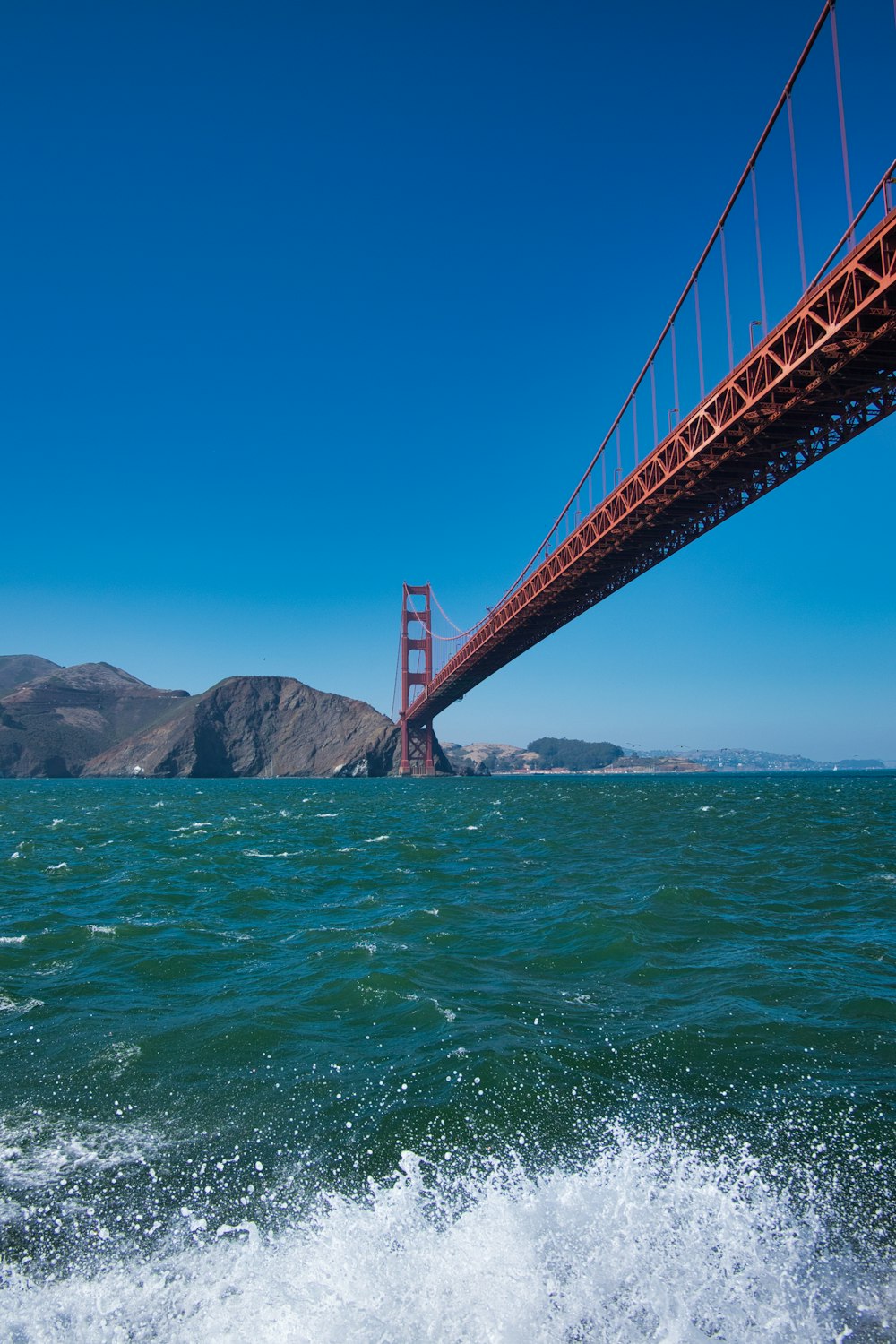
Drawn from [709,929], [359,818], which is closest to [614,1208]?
[709,929]

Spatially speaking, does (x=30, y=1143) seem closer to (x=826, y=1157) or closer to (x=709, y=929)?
(x=826, y=1157)

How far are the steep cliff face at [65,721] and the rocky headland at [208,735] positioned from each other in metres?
0.16

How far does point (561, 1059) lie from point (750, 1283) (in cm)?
212

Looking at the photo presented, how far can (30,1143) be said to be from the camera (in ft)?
13.3

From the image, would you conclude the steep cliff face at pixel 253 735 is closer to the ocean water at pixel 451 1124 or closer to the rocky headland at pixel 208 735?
the rocky headland at pixel 208 735

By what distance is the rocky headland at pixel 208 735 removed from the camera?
109938mm

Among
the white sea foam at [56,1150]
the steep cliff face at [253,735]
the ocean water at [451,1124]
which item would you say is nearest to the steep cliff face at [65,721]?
the steep cliff face at [253,735]

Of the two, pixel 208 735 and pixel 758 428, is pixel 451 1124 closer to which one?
pixel 758 428

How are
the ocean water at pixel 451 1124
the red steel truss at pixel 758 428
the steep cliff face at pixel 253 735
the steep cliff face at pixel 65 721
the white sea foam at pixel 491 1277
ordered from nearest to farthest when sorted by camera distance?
1. the white sea foam at pixel 491 1277
2. the ocean water at pixel 451 1124
3. the red steel truss at pixel 758 428
4. the steep cliff face at pixel 253 735
5. the steep cliff face at pixel 65 721

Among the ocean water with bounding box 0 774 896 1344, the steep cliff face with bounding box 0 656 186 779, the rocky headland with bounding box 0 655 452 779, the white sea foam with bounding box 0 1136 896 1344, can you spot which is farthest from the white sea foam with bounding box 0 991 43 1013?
the steep cliff face with bounding box 0 656 186 779

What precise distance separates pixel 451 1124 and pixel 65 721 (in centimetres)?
13876

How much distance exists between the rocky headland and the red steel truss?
2664 inches

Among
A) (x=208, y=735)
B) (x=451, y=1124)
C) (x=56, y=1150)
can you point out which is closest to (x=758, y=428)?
(x=451, y=1124)

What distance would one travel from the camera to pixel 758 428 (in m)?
20.7
